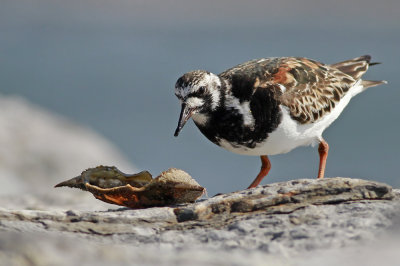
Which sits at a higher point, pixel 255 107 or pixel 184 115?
pixel 255 107

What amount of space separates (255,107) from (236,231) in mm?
1995

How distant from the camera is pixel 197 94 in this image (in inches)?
194

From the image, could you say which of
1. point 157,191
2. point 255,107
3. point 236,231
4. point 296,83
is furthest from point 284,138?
point 236,231

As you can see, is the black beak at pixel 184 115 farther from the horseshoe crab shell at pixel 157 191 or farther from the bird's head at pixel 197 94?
the horseshoe crab shell at pixel 157 191

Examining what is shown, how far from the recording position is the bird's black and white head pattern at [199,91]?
16.0 ft

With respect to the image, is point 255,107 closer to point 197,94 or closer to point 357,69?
point 197,94

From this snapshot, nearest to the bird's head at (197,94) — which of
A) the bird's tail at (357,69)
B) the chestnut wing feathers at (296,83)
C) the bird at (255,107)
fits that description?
the bird at (255,107)

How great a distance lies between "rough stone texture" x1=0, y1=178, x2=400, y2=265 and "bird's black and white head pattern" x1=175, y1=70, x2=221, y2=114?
132 centimetres

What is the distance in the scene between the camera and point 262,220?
335cm

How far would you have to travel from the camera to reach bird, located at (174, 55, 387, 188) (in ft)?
16.3

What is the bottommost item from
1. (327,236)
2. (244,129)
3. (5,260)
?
(5,260)

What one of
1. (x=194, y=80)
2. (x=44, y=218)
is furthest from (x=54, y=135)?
(x=44, y=218)

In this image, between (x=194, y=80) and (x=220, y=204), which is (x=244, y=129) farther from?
(x=220, y=204)

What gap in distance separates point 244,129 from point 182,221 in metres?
1.64
